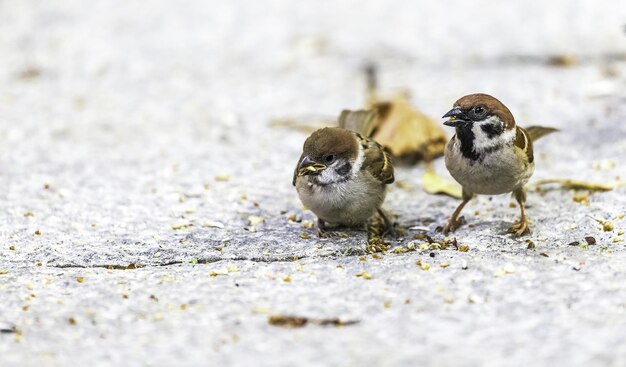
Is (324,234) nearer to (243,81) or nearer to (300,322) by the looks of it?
(300,322)

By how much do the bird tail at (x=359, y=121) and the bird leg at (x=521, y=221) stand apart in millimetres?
959

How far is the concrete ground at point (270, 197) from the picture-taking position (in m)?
3.18

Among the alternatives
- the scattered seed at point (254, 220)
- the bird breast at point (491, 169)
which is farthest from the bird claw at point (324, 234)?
the bird breast at point (491, 169)

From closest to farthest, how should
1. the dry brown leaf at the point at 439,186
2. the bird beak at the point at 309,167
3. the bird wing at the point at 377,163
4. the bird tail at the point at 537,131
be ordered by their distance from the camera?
1. the bird beak at the point at 309,167
2. the bird wing at the point at 377,163
3. the bird tail at the point at 537,131
4. the dry brown leaf at the point at 439,186

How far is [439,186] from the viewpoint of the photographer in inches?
205

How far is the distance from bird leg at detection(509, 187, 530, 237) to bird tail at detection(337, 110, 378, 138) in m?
0.96

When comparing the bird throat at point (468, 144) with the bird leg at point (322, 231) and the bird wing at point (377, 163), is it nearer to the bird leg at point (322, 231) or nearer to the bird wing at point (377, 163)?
the bird wing at point (377, 163)

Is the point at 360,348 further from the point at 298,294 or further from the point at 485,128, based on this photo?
the point at 485,128

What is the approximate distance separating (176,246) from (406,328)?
151 centimetres

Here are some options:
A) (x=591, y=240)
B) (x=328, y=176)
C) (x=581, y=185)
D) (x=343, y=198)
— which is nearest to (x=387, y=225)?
(x=343, y=198)

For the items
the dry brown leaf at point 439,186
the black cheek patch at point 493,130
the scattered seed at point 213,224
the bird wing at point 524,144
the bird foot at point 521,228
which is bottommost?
the scattered seed at point 213,224

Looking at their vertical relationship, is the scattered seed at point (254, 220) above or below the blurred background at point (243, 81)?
below

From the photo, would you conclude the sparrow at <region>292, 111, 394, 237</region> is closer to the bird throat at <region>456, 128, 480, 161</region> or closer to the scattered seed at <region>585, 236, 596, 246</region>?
the bird throat at <region>456, 128, 480, 161</region>

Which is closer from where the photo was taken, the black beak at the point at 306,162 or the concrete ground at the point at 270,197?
the concrete ground at the point at 270,197
